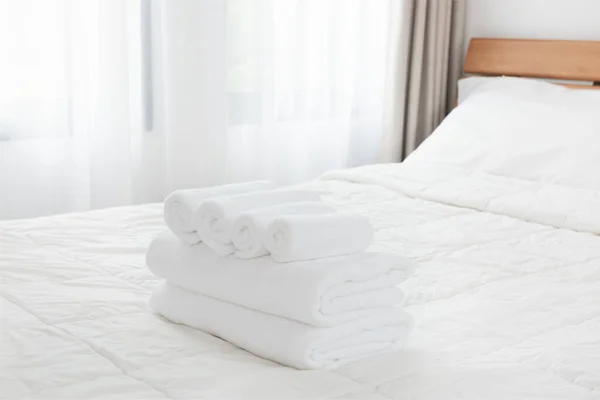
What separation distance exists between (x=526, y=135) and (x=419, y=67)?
899 millimetres

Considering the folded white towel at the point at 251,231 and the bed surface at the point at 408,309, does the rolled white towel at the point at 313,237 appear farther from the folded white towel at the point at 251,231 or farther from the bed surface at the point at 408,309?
the bed surface at the point at 408,309

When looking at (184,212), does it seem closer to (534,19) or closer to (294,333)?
(294,333)

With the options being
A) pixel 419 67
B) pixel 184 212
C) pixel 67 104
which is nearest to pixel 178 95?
pixel 67 104

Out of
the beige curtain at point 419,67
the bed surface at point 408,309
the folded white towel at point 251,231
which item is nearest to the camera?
the bed surface at point 408,309

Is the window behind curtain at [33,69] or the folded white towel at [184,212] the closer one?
the folded white towel at [184,212]

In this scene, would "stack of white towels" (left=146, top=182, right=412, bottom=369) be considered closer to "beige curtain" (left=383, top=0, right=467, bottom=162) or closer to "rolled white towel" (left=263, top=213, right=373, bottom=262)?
"rolled white towel" (left=263, top=213, right=373, bottom=262)

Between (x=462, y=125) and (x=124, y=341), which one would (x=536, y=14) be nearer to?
(x=462, y=125)

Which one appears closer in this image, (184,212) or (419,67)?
(184,212)

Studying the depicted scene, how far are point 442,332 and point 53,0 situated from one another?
6.12 ft

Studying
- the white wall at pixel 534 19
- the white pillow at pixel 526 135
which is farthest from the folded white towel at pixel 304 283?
the white wall at pixel 534 19

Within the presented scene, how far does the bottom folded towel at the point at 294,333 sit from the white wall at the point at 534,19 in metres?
2.34

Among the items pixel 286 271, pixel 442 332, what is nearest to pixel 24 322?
pixel 286 271

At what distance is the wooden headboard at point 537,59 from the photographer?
3215mm

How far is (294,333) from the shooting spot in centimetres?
125
